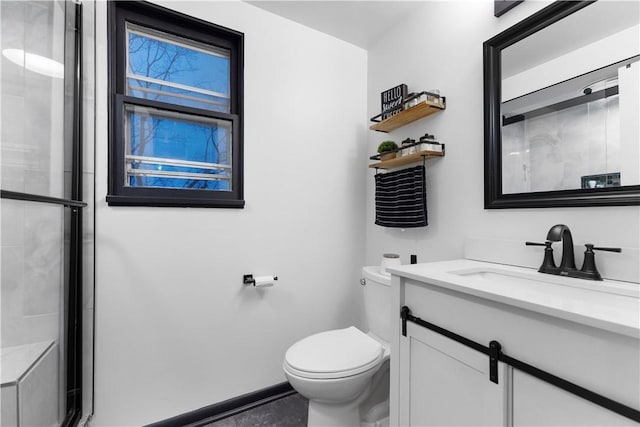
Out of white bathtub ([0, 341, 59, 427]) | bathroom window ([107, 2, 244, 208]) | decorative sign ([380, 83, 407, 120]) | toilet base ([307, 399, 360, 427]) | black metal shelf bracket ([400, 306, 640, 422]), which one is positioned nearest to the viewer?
black metal shelf bracket ([400, 306, 640, 422])

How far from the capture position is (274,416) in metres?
1.61

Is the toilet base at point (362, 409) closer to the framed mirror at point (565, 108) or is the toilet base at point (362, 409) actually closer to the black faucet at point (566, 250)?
the black faucet at point (566, 250)

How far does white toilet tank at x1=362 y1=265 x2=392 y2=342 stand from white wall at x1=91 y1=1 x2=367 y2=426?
0.41 metres

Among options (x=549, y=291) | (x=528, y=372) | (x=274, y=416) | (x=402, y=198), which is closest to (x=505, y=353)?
(x=528, y=372)

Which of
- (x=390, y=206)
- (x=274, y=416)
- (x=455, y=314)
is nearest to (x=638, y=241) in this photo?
(x=455, y=314)

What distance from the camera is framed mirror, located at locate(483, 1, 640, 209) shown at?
0.96m

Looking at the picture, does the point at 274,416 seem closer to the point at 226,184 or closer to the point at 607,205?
the point at 226,184

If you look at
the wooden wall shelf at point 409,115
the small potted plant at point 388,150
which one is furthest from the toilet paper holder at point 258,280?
the wooden wall shelf at point 409,115

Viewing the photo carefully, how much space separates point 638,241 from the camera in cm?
93

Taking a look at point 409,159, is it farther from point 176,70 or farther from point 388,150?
point 176,70

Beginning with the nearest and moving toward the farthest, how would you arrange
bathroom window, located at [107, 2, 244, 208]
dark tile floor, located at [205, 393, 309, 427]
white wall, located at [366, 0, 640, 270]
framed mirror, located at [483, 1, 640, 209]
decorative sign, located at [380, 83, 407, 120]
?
framed mirror, located at [483, 1, 640, 209] → white wall, located at [366, 0, 640, 270] → bathroom window, located at [107, 2, 244, 208] → dark tile floor, located at [205, 393, 309, 427] → decorative sign, located at [380, 83, 407, 120]

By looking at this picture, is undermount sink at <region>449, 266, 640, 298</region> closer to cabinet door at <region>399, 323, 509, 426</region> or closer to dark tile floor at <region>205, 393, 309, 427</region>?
cabinet door at <region>399, 323, 509, 426</region>

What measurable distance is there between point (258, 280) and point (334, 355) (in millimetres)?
583

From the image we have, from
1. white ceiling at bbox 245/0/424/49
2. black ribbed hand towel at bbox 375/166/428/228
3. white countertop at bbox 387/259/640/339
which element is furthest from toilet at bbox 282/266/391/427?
white ceiling at bbox 245/0/424/49
